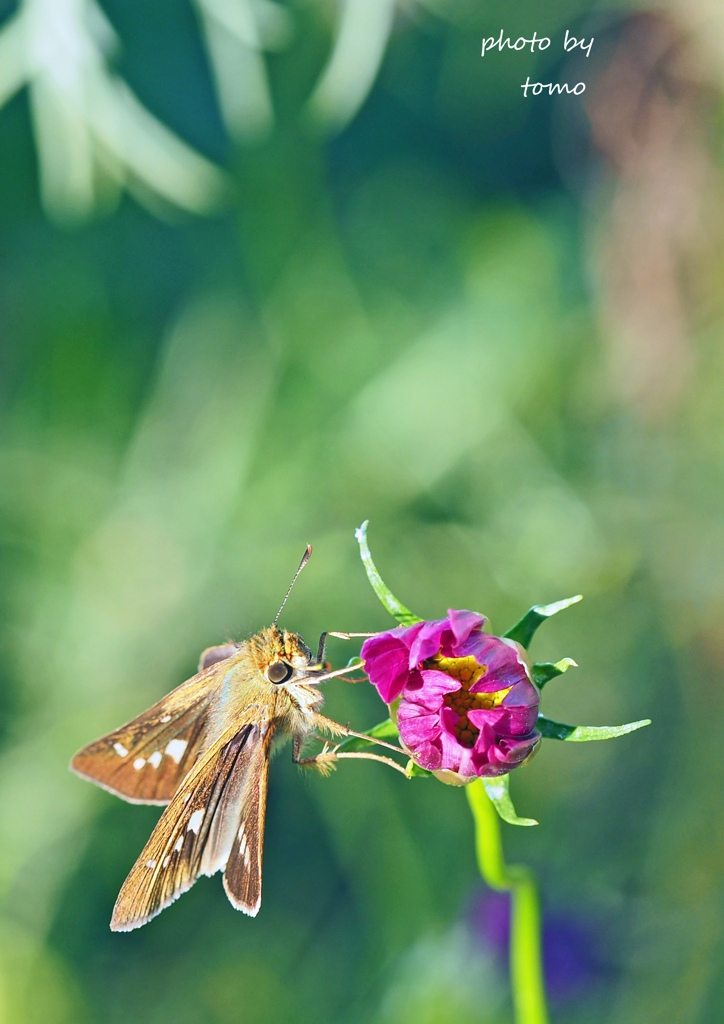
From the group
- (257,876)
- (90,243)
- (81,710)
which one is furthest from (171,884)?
(90,243)

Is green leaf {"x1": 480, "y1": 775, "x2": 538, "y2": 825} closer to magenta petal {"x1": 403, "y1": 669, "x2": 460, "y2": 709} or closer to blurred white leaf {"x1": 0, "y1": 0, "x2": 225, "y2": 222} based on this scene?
magenta petal {"x1": 403, "y1": 669, "x2": 460, "y2": 709}

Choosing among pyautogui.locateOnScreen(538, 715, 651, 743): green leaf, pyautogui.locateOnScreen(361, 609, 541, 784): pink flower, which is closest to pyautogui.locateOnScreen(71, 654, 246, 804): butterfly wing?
pyautogui.locateOnScreen(361, 609, 541, 784): pink flower

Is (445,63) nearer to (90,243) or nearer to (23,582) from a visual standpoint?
(90,243)

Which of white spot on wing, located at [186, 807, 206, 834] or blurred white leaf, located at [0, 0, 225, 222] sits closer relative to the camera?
white spot on wing, located at [186, 807, 206, 834]

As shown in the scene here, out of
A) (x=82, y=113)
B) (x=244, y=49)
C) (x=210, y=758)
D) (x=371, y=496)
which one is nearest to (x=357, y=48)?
(x=244, y=49)

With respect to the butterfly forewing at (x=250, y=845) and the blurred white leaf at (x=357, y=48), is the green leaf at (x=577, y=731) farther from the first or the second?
the blurred white leaf at (x=357, y=48)

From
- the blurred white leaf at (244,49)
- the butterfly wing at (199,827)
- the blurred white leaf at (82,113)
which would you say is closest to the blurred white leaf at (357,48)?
the blurred white leaf at (244,49)

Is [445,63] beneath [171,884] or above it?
above
